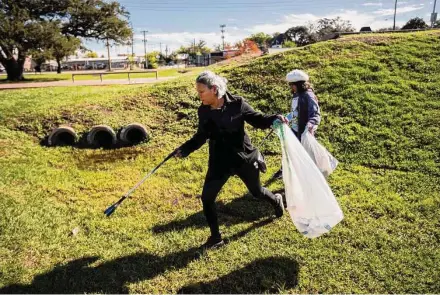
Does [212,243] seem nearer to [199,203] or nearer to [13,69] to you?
[199,203]

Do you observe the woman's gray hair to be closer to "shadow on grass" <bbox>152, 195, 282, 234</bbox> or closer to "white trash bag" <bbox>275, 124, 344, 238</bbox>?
"white trash bag" <bbox>275, 124, 344, 238</bbox>

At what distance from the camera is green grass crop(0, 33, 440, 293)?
12.1 ft

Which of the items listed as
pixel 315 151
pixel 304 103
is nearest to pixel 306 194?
pixel 315 151

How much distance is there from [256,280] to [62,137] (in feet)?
20.9

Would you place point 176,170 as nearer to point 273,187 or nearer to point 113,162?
point 113,162

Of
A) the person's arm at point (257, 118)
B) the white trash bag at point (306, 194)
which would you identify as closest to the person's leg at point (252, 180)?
the white trash bag at point (306, 194)

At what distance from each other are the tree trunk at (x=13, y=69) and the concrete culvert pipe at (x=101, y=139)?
2233 centimetres

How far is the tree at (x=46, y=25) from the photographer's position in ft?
77.3

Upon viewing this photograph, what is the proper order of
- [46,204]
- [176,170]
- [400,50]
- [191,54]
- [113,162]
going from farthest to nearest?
[191,54] → [400,50] → [113,162] → [176,170] → [46,204]

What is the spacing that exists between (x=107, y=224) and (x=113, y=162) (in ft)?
8.58

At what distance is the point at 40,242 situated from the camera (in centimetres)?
441

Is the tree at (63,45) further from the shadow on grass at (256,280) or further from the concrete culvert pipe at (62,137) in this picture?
the shadow on grass at (256,280)

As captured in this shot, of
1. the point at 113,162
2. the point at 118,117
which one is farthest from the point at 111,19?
the point at 113,162

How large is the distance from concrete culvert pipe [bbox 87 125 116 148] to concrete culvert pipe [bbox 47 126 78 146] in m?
0.40
